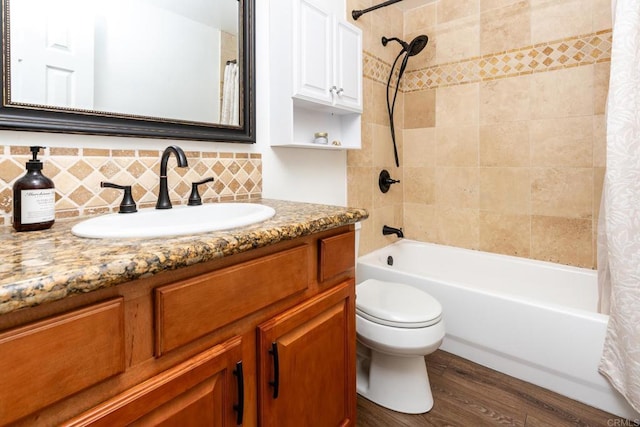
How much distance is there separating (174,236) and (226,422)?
0.42m

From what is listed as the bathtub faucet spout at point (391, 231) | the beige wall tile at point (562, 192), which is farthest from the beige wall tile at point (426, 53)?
the bathtub faucet spout at point (391, 231)

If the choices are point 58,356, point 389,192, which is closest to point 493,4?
point 389,192

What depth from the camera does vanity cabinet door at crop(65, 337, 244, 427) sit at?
0.54 metres

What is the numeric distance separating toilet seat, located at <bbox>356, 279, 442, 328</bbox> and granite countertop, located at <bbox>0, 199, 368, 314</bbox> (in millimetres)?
684

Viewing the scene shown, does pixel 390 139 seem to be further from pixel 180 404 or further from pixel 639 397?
pixel 180 404

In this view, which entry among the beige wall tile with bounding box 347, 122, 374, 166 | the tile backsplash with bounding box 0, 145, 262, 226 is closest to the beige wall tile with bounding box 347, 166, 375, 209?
the beige wall tile with bounding box 347, 122, 374, 166

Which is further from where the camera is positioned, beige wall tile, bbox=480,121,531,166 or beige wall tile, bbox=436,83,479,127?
beige wall tile, bbox=436,83,479,127

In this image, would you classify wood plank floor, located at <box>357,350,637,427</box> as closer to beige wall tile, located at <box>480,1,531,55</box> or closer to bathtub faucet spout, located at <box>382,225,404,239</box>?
bathtub faucet spout, located at <box>382,225,404,239</box>

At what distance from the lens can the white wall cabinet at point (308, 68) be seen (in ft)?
4.62

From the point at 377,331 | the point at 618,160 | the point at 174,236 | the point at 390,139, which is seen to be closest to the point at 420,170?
the point at 390,139

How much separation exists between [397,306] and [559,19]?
6.32 feet

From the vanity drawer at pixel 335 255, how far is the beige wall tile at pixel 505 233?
1.53m

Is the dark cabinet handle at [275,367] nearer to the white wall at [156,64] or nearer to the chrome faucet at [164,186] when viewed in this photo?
the chrome faucet at [164,186]

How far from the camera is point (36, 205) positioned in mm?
765
